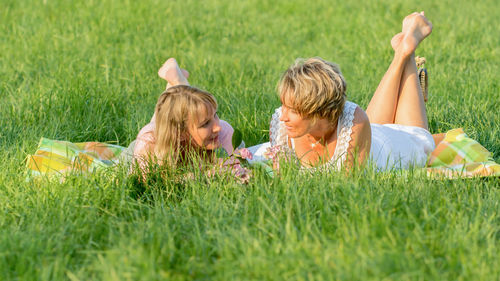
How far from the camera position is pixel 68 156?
12.7ft

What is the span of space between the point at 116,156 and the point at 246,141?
97 centimetres

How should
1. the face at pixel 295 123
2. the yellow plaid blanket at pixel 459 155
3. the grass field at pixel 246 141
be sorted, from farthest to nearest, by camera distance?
the yellow plaid blanket at pixel 459 155
the face at pixel 295 123
the grass field at pixel 246 141

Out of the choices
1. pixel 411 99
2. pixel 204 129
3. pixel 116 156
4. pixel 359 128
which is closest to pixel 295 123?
pixel 359 128

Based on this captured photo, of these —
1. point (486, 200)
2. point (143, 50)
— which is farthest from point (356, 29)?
point (486, 200)

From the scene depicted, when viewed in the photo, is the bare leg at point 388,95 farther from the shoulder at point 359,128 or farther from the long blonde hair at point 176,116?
the long blonde hair at point 176,116

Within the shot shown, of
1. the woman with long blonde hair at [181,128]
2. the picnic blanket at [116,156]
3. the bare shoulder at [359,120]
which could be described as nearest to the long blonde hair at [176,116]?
the woman with long blonde hair at [181,128]

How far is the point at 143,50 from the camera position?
260 inches

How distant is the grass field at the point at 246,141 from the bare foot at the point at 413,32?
29.1 inches

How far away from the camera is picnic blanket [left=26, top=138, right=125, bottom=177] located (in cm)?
A: 354

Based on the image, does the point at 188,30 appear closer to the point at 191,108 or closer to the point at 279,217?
the point at 191,108

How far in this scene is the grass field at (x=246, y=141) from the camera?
7.59ft

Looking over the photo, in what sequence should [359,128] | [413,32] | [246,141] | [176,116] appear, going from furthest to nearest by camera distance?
1. [246,141]
2. [413,32]
3. [359,128]
4. [176,116]

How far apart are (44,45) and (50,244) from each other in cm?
436

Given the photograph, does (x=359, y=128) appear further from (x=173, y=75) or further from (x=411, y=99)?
(x=173, y=75)
